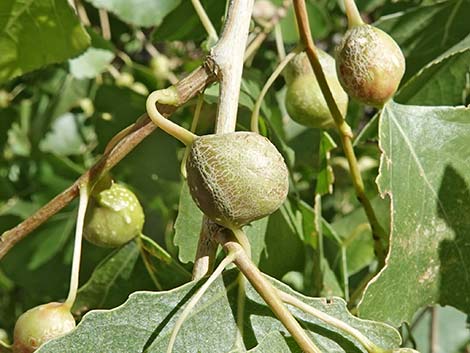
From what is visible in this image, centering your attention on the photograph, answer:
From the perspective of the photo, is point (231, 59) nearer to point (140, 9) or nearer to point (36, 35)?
point (36, 35)

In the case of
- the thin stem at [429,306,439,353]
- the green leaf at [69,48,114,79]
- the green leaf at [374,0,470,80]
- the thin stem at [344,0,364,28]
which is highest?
the thin stem at [344,0,364,28]

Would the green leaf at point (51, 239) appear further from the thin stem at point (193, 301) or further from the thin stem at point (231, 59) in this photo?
the thin stem at point (193, 301)

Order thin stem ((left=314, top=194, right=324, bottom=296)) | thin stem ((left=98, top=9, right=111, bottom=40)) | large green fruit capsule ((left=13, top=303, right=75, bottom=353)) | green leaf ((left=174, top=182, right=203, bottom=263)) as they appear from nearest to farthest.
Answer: large green fruit capsule ((left=13, top=303, right=75, bottom=353))
green leaf ((left=174, top=182, right=203, bottom=263))
thin stem ((left=314, top=194, right=324, bottom=296))
thin stem ((left=98, top=9, right=111, bottom=40))

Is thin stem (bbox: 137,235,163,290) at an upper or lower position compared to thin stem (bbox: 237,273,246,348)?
lower

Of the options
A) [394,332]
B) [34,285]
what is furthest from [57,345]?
[34,285]

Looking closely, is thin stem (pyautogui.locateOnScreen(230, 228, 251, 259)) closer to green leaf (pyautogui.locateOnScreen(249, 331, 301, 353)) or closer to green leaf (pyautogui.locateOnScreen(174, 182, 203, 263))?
green leaf (pyautogui.locateOnScreen(249, 331, 301, 353))

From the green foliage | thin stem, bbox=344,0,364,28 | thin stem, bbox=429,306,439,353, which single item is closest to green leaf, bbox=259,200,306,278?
the green foliage

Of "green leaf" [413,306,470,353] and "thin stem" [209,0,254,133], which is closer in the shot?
"thin stem" [209,0,254,133]
